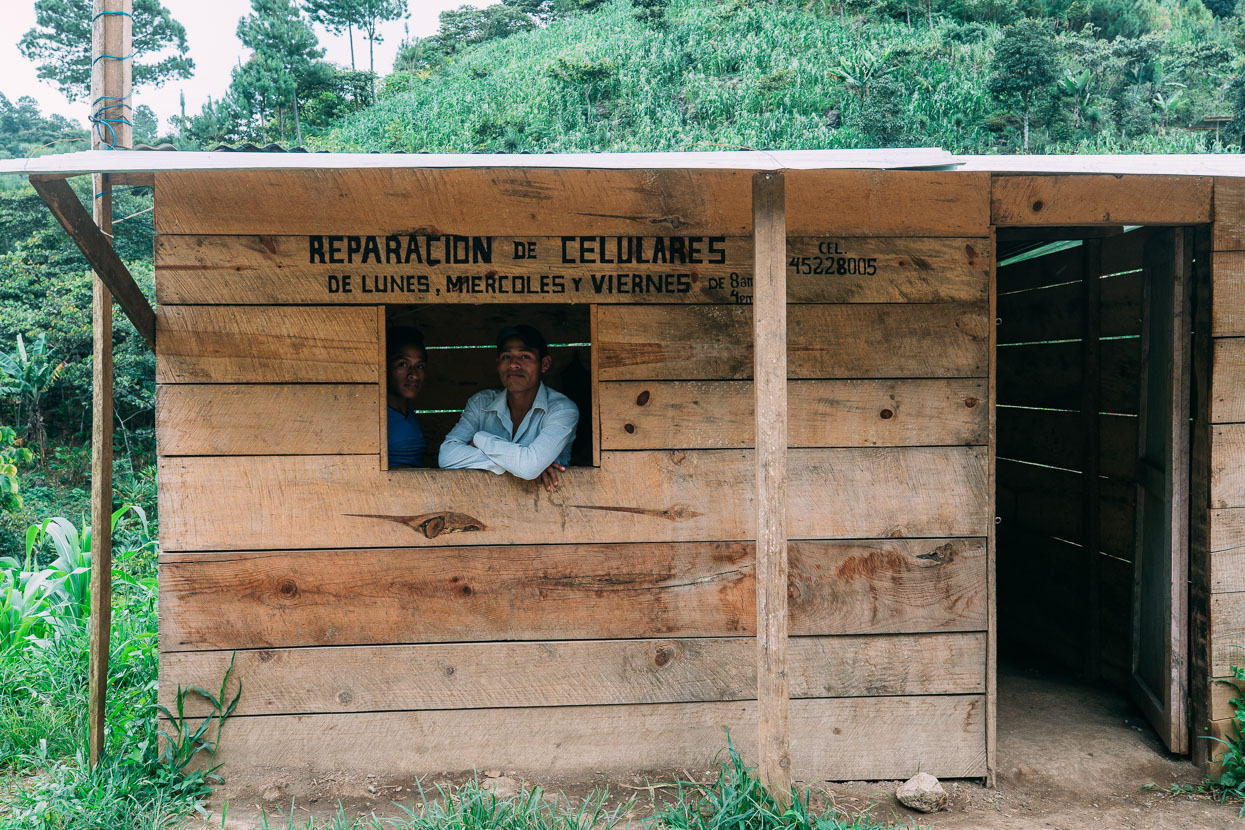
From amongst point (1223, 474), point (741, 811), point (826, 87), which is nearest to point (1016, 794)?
point (741, 811)

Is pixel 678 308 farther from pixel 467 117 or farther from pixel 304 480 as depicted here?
pixel 467 117

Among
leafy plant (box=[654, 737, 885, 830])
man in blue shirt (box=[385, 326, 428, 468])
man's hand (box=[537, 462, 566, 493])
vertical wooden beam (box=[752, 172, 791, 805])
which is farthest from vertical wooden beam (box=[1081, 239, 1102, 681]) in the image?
man in blue shirt (box=[385, 326, 428, 468])

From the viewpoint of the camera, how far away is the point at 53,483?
15.7 m

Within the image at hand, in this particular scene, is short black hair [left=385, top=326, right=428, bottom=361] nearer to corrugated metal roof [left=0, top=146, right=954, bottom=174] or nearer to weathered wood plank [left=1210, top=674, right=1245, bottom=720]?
corrugated metal roof [left=0, top=146, right=954, bottom=174]

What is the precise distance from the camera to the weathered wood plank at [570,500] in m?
3.34

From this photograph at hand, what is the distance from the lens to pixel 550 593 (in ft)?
11.2

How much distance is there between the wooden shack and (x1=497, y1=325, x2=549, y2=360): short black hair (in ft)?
0.96

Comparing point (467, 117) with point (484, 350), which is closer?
point (484, 350)

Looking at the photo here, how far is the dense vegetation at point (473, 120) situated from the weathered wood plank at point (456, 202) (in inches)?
78.6

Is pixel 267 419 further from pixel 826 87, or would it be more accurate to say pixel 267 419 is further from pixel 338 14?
pixel 338 14

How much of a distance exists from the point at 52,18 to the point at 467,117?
16108 mm

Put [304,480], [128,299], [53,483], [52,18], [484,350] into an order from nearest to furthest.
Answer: [128,299] → [304,480] → [484,350] → [53,483] → [52,18]

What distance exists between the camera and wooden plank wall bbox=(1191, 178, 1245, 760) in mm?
3461

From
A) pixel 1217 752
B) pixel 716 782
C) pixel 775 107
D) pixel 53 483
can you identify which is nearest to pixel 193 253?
pixel 716 782
